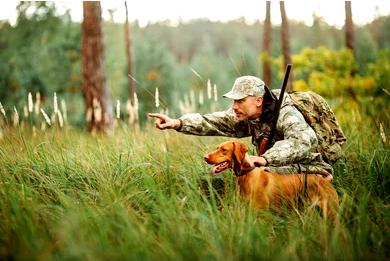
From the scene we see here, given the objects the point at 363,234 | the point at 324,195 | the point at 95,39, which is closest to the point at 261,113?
the point at 324,195

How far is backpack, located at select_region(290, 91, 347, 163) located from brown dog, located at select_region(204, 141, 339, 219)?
44cm

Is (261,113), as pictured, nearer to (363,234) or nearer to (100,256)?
(363,234)

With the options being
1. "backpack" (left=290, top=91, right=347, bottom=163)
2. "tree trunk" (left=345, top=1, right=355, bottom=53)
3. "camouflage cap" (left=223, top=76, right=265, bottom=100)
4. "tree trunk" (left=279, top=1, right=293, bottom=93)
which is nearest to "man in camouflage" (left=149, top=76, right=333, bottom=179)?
"camouflage cap" (left=223, top=76, right=265, bottom=100)

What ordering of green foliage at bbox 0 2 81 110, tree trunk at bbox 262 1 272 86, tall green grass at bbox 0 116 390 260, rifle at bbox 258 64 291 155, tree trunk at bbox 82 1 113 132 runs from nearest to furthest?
tall green grass at bbox 0 116 390 260 < rifle at bbox 258 64 291 155 < tree trunk at bbox 82 1 113 132 < green foliage at bbox 0 2 81 110 < tree trunk at bbox 262 1 272 86

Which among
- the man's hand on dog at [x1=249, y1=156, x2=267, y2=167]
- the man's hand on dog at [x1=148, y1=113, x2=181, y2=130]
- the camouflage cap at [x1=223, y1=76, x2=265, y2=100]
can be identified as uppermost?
the camouflage cap at [x1=223, y1=76, x2=265, y2=100]

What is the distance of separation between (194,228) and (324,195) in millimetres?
1236

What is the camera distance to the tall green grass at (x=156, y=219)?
282 cm

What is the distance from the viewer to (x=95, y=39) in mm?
9344

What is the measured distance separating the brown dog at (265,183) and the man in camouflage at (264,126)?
10cm

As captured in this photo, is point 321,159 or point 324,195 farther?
point 321,159

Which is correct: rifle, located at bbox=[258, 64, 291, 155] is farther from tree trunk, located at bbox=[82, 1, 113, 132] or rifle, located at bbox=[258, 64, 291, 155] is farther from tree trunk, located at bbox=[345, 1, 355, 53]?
tree trunk, located at bbox=[345, 1, 355, 53]

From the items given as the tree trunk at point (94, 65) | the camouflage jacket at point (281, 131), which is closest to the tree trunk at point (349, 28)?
the tree trunk at point (94, 65)

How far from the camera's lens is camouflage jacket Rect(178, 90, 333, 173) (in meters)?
3.82

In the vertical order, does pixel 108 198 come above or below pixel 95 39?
below
